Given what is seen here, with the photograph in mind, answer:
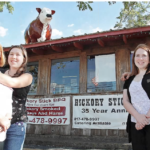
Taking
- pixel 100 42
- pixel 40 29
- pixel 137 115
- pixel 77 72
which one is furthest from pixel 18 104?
pixel 40 29

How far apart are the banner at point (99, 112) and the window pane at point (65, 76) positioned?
604 millimetres

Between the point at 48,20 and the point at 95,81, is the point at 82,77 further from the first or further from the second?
the point at 48,20

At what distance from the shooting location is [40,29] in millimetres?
8625

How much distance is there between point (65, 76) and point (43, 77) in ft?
3.11

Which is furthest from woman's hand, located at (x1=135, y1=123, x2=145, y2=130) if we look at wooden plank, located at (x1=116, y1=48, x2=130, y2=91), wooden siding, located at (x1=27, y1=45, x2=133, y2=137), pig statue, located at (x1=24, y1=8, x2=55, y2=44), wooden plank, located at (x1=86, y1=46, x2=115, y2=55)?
pig statue, located at (x1=24, y1=8, x2=55, y2=44)

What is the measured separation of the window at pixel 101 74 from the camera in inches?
244

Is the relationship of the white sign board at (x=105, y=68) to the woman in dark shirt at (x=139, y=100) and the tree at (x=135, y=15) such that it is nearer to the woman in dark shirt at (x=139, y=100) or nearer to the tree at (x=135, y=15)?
the woman in dark shirt at (x=139, y=100)

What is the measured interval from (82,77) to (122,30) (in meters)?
2.17

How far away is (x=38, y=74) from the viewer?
7348 millimetres

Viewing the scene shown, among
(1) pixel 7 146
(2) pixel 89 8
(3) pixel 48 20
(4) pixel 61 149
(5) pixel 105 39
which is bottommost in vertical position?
(4) pixel 61 149

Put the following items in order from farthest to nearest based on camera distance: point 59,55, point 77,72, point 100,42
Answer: point 59,55
point 77,72
point 100,42

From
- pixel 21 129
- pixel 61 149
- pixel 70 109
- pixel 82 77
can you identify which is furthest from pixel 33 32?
pixel 21 129

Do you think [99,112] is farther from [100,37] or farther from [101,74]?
[100,37]

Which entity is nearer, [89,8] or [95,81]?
[95,81]
